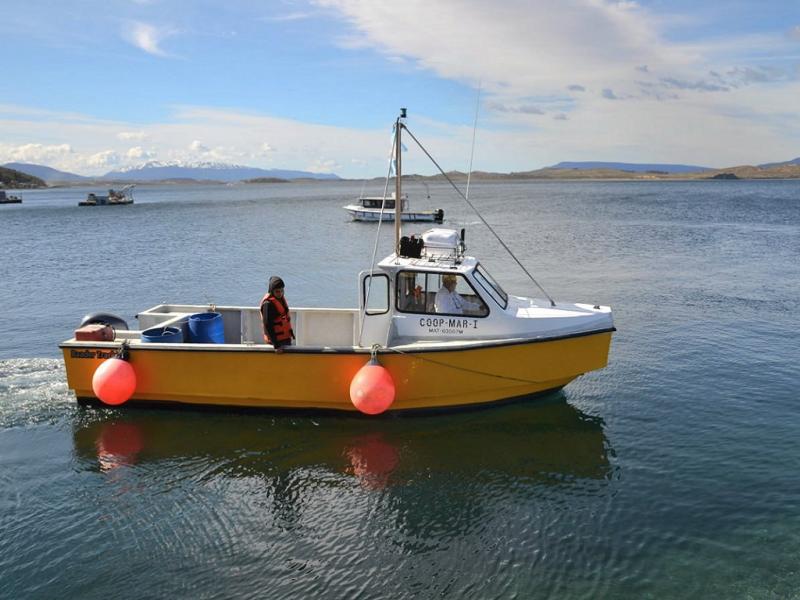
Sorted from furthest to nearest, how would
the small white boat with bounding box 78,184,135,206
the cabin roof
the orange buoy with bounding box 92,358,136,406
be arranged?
the small white boat with bounding box 78,184,135,206 < the cabin roof < the orange buoy with bounding box 92,358,136,406

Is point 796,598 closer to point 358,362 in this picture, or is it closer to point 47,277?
point 358,362

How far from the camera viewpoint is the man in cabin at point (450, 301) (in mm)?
10727

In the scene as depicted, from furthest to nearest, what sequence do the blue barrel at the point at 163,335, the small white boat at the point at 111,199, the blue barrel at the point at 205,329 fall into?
the small white boat at the point at 111,199
the blue barrel at the point at 205,329
the blue barrel at the point at 163,335

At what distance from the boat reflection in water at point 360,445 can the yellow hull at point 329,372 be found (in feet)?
1.15

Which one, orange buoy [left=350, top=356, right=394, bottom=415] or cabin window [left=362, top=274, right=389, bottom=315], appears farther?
cabin window [left=362, top=274, right=389, bottom=315]

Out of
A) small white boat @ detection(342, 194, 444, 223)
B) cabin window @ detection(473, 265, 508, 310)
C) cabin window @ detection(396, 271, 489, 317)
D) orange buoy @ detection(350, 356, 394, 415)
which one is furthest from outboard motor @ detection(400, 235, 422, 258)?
small white boat @ detection(342, 194, 444, 223)

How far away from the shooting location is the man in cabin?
10.7 meters

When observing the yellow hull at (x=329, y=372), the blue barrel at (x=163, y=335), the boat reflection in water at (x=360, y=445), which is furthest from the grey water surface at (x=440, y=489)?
the blue barrel at (x=163, y=335)

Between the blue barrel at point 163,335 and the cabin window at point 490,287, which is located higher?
the cabin window at point 490,287

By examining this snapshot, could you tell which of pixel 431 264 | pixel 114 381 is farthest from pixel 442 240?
pixel 114 381

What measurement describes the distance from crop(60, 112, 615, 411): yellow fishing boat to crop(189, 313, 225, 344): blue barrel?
1.57ft

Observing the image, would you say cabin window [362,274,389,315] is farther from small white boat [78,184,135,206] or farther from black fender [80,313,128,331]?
small white boat [78,184,135,206]

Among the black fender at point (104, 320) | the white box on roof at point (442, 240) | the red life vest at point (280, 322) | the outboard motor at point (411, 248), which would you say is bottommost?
the black fender at point (104, 320)

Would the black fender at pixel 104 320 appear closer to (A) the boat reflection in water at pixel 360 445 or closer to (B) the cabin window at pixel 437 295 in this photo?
(A) the boat reflection in water at pixel 360 445
